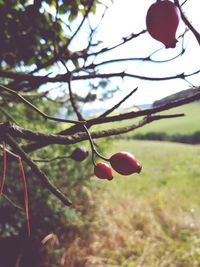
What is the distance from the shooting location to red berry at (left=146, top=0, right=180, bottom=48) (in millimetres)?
A: 881

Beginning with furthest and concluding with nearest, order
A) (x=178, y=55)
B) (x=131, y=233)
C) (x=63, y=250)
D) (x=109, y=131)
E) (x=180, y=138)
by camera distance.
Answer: (x=180, y=138) < (x=131, y=233) < (x=63, y=250) < (x=178, y=55) < (x=109, y=131)

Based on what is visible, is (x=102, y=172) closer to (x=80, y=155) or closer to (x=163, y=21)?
(x=80, y=155)

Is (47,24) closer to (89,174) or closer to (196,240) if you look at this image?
(89,174)

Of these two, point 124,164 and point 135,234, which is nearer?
point 124,164

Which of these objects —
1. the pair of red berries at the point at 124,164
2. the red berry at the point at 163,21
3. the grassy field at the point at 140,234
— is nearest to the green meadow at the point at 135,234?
the grassy field at the point at 140,234

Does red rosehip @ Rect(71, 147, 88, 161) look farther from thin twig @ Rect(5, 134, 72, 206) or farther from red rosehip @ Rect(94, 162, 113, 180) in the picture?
thin twig @ Rect(5, 134, 72, 206)

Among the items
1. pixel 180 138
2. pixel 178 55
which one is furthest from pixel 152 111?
pixel 180 138

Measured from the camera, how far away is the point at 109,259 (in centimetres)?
578

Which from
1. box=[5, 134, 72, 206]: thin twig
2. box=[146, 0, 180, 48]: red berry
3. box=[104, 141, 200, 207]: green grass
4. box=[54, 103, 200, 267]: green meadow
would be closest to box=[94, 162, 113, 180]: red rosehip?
box=[5, 134, 72, 206]: thin twig

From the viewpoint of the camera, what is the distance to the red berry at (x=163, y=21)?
881mm

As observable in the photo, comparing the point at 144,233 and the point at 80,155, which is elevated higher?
the point at 80,155

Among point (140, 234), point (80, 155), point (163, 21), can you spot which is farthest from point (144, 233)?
point (163, 21)

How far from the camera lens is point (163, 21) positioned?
2.89 ft

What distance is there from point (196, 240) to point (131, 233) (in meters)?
0.95
